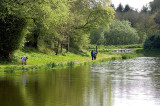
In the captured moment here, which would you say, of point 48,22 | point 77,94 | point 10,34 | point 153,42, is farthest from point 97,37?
point 77,94

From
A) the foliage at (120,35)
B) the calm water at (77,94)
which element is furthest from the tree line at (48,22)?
the foliage at (120,35)

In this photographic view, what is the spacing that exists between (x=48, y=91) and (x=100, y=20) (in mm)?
43605

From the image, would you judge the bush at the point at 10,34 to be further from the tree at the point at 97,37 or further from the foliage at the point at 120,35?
the foliage at the point at 120,35

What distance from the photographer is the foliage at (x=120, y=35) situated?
119775 mm

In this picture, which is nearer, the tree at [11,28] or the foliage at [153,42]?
the tree at [11,28]

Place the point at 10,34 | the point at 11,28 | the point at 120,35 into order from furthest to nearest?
the point at 120,35
the point at 10,34
the point at 11,28

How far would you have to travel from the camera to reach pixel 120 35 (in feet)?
395

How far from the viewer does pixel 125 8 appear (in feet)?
604

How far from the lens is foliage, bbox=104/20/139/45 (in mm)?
119775

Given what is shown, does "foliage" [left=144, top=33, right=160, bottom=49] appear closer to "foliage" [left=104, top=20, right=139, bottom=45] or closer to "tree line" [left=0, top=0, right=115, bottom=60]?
"tree line" [left=0, top=0, right=115, bottom=60]

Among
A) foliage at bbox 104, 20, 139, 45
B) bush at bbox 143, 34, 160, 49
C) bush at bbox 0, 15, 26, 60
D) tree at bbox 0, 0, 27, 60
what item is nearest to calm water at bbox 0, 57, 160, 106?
tree at bbox 0, 0, 27, 60

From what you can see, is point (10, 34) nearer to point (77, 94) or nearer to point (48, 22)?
point (48, 22)

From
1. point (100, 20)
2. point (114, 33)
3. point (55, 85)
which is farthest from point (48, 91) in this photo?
point (114, 33)

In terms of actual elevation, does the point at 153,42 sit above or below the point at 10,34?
above
